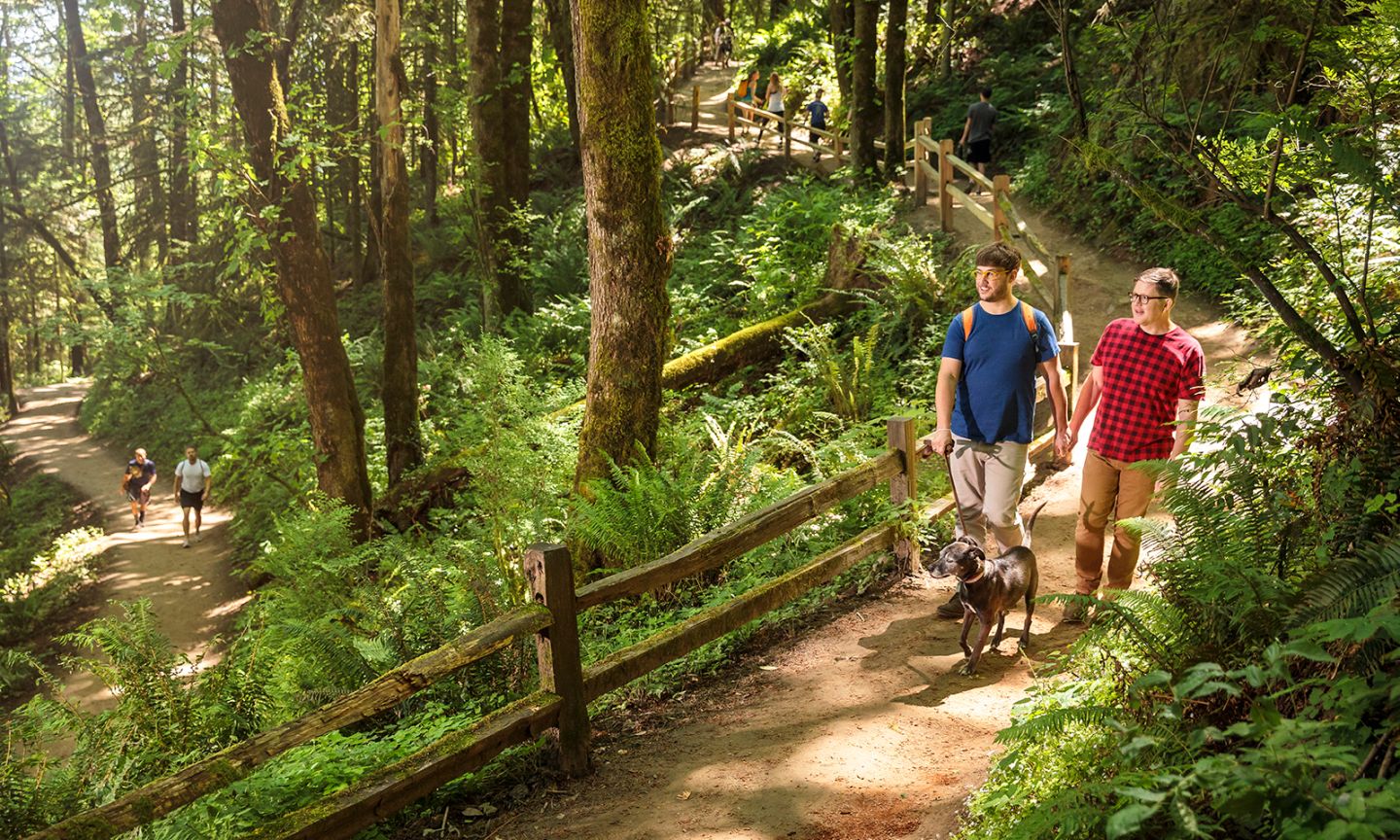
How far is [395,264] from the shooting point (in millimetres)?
14375

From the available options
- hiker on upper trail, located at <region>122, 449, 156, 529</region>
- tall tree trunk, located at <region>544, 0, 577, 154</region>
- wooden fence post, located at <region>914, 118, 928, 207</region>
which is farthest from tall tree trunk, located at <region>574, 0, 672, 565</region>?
hiker on upper trail, located at <region>122, 449, 156, 529</region>

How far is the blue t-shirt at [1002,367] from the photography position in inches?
232

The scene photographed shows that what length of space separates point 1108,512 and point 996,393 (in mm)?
1131

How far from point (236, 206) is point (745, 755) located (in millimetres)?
10161

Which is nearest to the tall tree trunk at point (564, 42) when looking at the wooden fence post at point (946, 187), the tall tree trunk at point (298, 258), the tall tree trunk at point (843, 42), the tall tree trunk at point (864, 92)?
the tall tree trunk at point (843, 42)

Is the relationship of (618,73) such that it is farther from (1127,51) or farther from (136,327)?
(136,327)

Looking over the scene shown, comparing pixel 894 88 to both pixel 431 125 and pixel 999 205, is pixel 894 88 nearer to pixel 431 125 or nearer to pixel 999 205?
pixel 999 205

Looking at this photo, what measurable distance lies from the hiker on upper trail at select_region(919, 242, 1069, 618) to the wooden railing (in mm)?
4498

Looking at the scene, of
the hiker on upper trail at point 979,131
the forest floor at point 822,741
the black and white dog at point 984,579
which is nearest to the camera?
the forest floor at point 822,741

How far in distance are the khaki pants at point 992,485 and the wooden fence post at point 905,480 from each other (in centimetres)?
128

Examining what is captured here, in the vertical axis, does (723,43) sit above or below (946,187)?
above

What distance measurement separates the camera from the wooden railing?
1098cm

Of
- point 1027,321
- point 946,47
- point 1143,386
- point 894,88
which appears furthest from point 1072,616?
point 946,47

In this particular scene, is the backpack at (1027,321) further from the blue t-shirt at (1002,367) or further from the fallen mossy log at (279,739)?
the fallen mossy log at (279,739)
